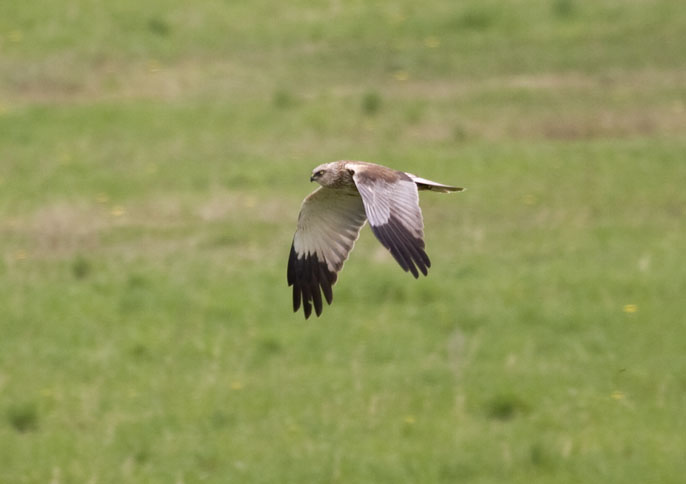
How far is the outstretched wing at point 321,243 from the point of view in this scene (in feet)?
21.9

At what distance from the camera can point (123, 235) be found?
10.4 meters

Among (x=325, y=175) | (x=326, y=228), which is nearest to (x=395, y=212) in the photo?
(x=325, y=175)

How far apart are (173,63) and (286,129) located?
2.14m

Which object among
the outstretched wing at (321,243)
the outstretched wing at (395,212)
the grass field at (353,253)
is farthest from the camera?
the grass field at (353,253)

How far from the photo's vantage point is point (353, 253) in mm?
9914

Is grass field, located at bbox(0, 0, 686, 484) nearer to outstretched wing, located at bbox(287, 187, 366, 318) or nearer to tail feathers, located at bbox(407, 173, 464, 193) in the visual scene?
outstretched wing, located at bbox(287, 187, 366, 318)

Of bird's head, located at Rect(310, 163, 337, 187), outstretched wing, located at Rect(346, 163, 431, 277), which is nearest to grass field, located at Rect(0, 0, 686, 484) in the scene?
bird's head, located at Rect(310, 163, 337, 187)

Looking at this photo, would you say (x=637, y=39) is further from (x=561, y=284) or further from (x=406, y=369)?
(x=406, y=369)

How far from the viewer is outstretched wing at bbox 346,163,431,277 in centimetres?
512

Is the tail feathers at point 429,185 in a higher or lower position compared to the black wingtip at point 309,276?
higher

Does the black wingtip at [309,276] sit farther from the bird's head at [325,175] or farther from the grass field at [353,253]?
the grass field at [353,253]

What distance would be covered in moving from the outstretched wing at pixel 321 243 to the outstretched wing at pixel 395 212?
2.46 ft

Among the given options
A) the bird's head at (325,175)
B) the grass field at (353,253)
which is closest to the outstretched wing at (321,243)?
the bird's head at (325,175)

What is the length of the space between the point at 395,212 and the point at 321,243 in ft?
4.21
